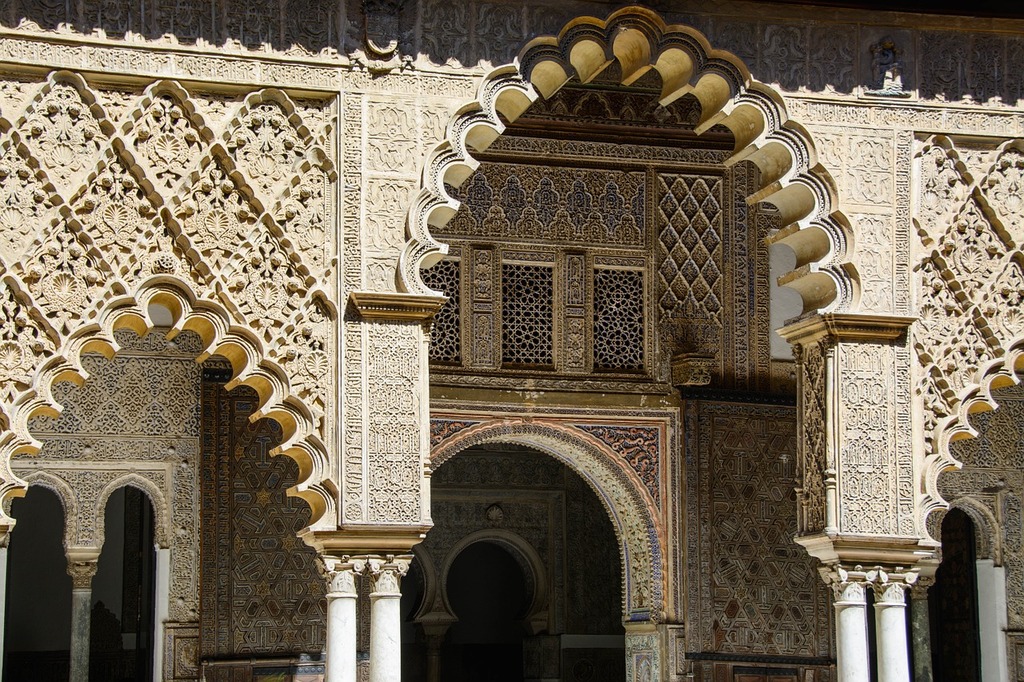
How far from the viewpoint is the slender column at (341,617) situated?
6512 millimetres

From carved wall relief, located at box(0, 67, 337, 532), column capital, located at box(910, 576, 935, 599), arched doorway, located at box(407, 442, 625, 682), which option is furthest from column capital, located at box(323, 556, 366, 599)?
column capital, located at box(910, 576, 935, 599)

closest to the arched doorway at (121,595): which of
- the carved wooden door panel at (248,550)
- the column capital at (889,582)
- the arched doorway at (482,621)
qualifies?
the carved wooden door panel at (248,550)

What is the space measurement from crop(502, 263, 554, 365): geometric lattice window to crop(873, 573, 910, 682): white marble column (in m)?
2.39

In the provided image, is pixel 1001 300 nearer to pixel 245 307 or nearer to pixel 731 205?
pixel 731 205

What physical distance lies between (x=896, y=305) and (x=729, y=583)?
2.24 metres

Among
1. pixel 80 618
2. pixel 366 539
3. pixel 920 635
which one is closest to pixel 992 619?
pixel 920 635

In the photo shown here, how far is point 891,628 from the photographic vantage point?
22.8ft

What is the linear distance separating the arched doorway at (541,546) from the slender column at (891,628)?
10.8ft

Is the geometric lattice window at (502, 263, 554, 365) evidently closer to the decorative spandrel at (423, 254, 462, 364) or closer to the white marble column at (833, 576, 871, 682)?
the decorative spandrel at (423, 254, 462, 364)

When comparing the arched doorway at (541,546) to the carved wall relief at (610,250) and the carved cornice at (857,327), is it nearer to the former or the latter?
the carved wall relief at (610,250)

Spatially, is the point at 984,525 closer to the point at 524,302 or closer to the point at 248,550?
the point at 524,302

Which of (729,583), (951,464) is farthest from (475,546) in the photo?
(951,464)

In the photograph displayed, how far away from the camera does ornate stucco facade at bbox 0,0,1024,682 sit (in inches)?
256

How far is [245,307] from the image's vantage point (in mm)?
6539
